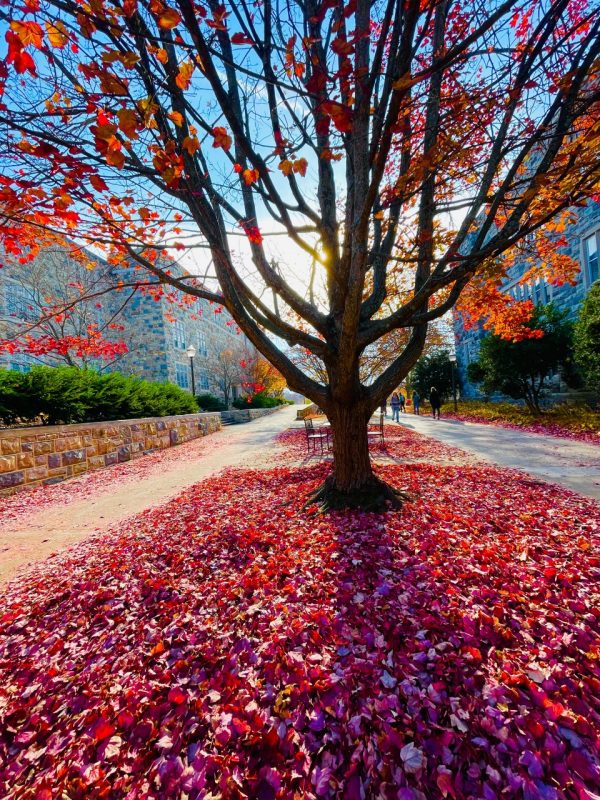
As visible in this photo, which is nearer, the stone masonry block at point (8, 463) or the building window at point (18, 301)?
the stone masonry block at point (8, 463)

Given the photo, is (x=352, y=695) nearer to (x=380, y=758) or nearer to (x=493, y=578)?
(x=380, y=758)

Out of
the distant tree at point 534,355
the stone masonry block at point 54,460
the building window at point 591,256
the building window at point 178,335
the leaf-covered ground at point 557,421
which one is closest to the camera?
the stone masonry block at point 54,460

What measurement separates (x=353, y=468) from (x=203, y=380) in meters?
34.2

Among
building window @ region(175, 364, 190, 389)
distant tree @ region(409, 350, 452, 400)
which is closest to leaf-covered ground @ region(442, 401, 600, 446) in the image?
distant tree @ region(409, 350, 452, 400)

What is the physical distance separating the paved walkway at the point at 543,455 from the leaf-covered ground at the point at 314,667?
222 centimetres

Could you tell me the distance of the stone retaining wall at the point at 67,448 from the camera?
241 inches

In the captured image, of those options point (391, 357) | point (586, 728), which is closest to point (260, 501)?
point (586, 728)

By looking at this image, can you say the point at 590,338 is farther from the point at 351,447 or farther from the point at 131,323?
the point at 131,323

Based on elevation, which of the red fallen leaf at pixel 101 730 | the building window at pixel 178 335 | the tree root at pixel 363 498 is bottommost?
the red fallen leaf at pixel 101 730

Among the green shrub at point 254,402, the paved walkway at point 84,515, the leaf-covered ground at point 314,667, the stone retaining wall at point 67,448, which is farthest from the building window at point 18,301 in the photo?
the leaf-covered ground at point 314,667

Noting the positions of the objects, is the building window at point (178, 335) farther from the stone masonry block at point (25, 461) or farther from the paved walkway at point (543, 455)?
the paved walkway at point (543, 455)

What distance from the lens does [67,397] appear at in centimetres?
768

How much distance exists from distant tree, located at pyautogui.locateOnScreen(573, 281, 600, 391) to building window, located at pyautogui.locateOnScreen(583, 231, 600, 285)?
9.98ft

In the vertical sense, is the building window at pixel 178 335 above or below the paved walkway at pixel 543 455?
above
